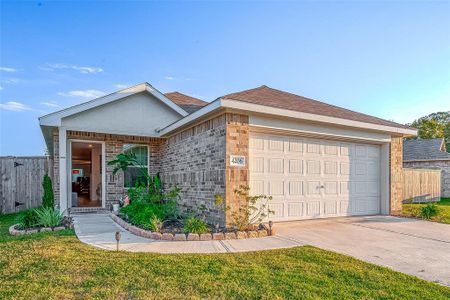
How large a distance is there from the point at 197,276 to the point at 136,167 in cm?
824

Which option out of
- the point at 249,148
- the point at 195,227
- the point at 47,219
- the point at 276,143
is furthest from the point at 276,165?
the point at 47,219

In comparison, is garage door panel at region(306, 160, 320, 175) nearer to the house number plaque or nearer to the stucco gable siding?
the house number plaque

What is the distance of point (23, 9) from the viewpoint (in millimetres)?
8719

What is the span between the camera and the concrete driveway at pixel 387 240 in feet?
15.4

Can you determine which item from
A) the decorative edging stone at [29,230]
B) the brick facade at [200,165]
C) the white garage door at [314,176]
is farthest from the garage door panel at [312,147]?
the decorative edging stone at [29,230]

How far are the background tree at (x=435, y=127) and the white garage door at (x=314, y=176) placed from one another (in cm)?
3003

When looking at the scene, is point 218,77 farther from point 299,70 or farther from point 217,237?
point 217,237

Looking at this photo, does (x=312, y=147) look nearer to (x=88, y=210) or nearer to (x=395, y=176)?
(x=395, y=176)

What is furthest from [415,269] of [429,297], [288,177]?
[288,177]

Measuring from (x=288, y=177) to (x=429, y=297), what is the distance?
490 cm

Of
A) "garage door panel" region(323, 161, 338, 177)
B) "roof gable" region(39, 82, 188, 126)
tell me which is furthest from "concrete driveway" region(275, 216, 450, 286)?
"roof gable" region(39, 82, 188, 126)

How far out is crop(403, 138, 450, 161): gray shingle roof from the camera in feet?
70.2

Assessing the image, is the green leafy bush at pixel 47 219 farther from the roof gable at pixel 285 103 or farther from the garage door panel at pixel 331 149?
the garage door panel at pixel 331 149

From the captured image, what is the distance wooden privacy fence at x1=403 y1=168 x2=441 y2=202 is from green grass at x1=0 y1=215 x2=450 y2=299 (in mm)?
13492
